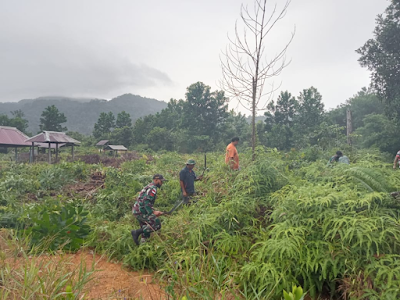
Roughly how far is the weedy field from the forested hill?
104356 millimetres

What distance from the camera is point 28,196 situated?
8.23 m

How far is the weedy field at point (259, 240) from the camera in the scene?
2.51 m

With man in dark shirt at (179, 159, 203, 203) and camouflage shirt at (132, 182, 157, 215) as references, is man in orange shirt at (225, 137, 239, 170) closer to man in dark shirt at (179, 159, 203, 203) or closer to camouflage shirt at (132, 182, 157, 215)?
man in dark shirt at (179, 159, 203, 203)

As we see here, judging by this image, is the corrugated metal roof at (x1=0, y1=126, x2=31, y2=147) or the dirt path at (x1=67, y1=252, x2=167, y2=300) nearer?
the dirt path at (x1=67, y1=252, x2=167, y2=300)

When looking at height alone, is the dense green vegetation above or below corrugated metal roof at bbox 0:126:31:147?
below

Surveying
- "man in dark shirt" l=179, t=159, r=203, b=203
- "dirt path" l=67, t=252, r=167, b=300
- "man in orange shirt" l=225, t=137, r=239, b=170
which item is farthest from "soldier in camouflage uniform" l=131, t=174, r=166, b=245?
"man in orange shirt" l=225, t=137, r=239, b=170

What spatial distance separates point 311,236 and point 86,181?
30.1 feet

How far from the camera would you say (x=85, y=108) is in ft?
440

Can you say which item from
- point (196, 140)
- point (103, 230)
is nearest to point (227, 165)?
point (103, 230)

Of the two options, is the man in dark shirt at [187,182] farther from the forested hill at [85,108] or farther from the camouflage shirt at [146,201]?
the forested hill at [85,108]

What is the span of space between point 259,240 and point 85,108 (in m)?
146

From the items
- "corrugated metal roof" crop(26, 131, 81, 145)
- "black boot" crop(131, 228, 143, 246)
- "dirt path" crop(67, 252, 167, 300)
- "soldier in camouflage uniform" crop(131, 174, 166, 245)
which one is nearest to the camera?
"dirt path" crop(67, 252, 167, 300)

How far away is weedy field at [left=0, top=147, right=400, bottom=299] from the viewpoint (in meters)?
2.51

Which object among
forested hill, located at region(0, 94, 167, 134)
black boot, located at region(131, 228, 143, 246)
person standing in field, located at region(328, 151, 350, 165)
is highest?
forested hill, located at region(0, 94, 167, 134)
